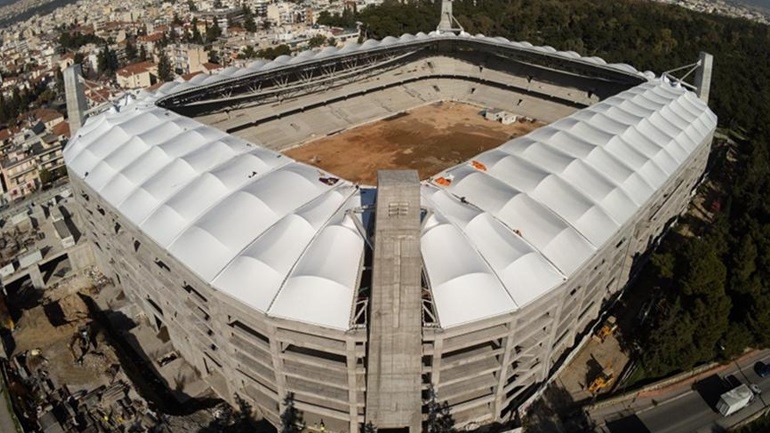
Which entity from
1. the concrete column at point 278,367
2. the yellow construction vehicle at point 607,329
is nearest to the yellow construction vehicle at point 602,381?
the yellow construction vehicle at point 607,329

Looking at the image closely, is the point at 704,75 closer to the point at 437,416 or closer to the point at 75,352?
the point at 437,416

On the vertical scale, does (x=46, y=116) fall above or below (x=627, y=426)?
above

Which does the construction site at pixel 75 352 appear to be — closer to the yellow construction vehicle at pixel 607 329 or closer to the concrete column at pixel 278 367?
the concrete column at pixel 278 367

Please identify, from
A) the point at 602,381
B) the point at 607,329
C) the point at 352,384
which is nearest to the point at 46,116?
the point at 352,384

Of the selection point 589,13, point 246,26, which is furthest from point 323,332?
point 246,26

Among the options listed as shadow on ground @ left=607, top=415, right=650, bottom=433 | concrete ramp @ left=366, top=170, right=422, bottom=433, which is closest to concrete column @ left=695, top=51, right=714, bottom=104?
shadow on ground @ left=607, top=415, right=650, bottom=433

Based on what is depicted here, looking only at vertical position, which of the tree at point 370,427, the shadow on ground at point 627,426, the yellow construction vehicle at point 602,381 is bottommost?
the shadow on ground at point 627,426
